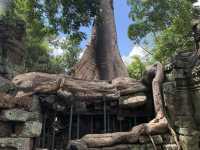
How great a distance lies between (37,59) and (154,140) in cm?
1126

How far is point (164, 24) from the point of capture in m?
13.5

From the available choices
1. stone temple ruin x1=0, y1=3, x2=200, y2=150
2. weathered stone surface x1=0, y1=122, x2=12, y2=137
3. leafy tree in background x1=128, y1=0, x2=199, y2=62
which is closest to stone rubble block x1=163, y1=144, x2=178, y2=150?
stone temple ruin x1=0, y1=3, x2=200, y2=150

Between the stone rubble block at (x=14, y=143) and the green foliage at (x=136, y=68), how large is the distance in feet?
42.5

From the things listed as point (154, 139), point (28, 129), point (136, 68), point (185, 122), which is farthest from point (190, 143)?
point (136, 68)

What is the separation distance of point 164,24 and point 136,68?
383 cm

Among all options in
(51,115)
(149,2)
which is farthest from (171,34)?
(51,115)

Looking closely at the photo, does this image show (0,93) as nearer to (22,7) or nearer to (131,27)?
(22,7)

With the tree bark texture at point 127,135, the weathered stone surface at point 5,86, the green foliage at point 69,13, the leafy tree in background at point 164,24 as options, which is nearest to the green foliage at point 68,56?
the leafy tree in background at point 164,24

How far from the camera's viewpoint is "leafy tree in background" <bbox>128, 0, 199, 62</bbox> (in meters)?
12.2

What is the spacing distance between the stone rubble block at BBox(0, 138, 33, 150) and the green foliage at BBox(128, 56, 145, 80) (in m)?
13.0

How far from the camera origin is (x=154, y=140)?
19.8 ft

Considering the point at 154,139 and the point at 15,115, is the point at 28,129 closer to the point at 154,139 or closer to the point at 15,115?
the point at 15,115

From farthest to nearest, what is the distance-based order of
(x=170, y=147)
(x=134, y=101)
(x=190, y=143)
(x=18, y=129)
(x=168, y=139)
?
(x=134, y=101) → (x=168, y=139) → (x=170, y=147) → (x=190, y=143) → (x=18, y=129)

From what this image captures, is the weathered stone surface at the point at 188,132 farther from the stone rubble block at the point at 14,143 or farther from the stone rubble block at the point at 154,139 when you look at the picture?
the stone rubble block at the point at 14,143
